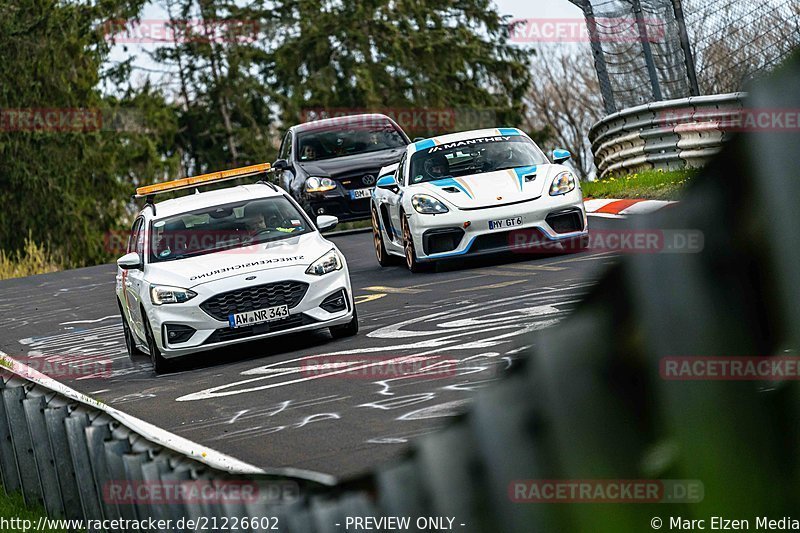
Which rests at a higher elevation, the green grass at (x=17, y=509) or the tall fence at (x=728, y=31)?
the tall fence at (x=728, y=31)

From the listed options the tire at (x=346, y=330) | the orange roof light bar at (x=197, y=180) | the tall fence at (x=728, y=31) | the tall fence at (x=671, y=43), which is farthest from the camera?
the orange roof light bar at (x=197, y=180)

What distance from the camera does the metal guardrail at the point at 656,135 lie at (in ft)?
55.2

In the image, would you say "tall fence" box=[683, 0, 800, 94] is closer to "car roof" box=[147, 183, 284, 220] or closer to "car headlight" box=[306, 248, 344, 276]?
"car headlight" box=[306, 248, 344, 276]

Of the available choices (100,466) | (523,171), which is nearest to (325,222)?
(523,171)

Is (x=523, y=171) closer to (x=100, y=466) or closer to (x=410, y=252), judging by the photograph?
(x=410, y=252)

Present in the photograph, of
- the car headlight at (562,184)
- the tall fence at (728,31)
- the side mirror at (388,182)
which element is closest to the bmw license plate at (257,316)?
the tall fence at (728,31)

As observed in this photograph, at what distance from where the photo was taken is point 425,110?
5259 cm

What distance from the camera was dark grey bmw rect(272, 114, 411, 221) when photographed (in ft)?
74.2

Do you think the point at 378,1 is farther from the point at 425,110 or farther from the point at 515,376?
the point at 515,376

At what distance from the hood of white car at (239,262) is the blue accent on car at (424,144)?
503 cm

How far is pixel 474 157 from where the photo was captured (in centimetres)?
1628

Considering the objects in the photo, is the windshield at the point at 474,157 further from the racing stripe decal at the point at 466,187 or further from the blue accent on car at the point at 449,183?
the racing stripe decal at the point at 466,187

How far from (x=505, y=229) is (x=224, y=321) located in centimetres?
498

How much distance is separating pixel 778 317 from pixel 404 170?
51.0 feet
